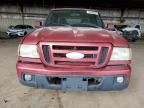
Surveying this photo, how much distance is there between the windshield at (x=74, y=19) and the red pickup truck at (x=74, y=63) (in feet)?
4.29

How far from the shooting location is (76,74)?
3.46 meters

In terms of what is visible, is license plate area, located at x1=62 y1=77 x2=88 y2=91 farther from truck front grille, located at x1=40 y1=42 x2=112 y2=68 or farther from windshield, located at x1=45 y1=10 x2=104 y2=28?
windshield, located at x1=45 y1=10 x2=104 y2=28

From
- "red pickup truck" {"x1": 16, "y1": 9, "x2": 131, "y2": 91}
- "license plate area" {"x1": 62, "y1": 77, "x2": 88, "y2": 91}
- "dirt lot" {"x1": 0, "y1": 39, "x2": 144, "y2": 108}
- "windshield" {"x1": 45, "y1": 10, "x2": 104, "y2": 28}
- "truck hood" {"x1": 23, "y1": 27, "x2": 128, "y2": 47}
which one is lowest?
"dirt lot" {"x1": 0, "y1": 39, "x2": 144, "y2": 108}

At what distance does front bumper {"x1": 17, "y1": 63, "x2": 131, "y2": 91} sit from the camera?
11.4 feet

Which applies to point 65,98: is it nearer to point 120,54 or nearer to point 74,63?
point 74,63

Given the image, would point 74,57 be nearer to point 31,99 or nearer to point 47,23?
point 31,99

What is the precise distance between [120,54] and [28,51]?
4.56ft

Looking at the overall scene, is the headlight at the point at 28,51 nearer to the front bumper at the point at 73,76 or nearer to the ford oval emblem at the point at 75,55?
the front bumper at the point at 73,76

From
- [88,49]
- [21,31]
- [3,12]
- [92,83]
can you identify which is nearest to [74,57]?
[88,49]

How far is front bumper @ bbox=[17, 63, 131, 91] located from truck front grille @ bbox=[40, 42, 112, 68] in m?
0.10

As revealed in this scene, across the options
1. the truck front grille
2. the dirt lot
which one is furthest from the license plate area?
the dirt lot

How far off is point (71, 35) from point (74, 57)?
1.24ft

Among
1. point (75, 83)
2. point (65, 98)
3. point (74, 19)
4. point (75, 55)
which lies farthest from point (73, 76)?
point (74, 19)

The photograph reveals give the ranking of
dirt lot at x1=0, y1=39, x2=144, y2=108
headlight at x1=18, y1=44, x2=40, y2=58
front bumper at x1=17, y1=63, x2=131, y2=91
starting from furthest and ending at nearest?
1. dirt lot at x1=0, y1=39, x2=144, y2=108
2. headlight at x1=18, y1=44, x2=40, y2=58
3. front bumper at x1=17, y1=63, x2=131, y2=91
